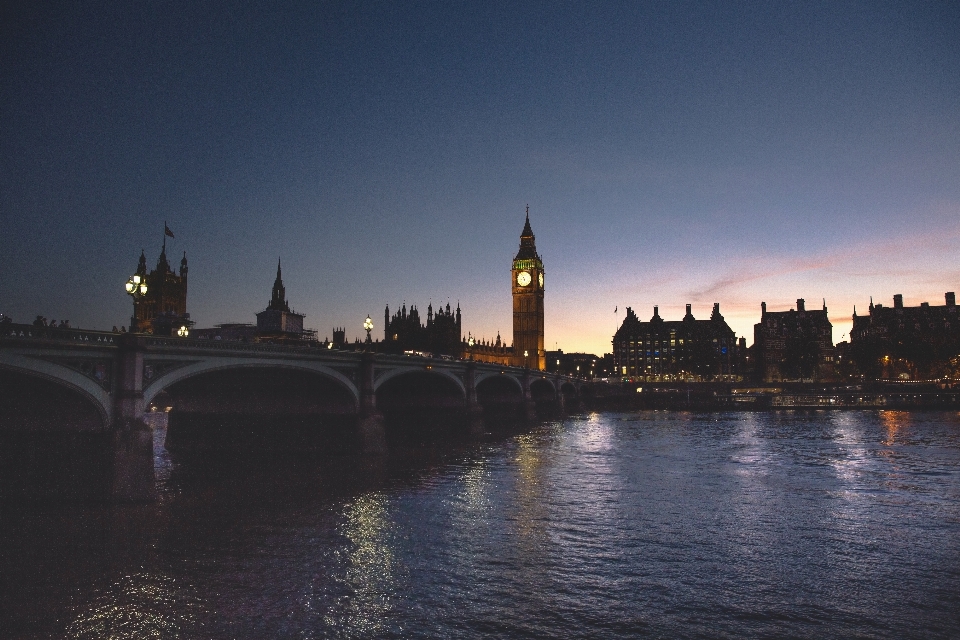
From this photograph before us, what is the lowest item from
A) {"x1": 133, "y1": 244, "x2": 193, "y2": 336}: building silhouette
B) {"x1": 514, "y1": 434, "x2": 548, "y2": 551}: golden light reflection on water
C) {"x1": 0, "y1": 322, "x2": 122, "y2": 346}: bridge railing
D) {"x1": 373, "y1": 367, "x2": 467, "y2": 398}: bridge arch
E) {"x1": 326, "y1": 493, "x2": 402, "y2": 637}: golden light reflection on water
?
{"x1": 514, "y1": 434, "x2": 548, "y2": 551}: golden light reflection on water

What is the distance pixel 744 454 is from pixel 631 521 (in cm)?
3062

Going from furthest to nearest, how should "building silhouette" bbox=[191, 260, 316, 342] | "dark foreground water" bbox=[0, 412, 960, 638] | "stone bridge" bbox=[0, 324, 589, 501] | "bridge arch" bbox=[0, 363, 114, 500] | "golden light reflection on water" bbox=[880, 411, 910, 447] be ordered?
"building silhouette" bbox=[191, 260, 316, 342]
"golden light reflection on water" bbox=[880, 411, 910, 447]
"bridge arch" bbox=[0, 363, 114, 500]
"stone bridge" bbox=[0, 324, 589, 501]
"dark foreground water" bbox=[0, 412, 960, 638]

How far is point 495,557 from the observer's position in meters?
22.1

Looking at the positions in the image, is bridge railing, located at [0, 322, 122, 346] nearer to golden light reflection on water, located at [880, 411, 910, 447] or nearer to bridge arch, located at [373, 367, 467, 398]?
bridge arch, located at [373, 367, 467, 398]

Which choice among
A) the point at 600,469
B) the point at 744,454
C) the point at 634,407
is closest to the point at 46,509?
the point at 600,469

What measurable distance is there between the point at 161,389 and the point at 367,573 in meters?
17.7

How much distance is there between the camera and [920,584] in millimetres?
19141

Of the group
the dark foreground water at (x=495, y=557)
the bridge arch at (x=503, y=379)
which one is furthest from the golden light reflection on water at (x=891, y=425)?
the bridge arch at (x=503, y=379)

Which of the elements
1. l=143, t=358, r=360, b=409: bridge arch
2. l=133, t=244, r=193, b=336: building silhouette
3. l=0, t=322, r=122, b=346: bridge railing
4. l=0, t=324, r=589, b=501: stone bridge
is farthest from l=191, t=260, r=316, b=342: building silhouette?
l=133, t=244, r=193, b=336: building silhouette

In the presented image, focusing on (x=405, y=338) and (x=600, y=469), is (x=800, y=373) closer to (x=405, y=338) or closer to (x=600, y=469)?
(x=405, y=338)

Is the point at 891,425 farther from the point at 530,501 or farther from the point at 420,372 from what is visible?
the point at 530,501

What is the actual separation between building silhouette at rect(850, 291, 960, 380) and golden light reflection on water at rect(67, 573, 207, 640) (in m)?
178

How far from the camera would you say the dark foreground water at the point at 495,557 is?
53.9ft

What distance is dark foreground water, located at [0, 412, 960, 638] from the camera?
1642 centimetres
